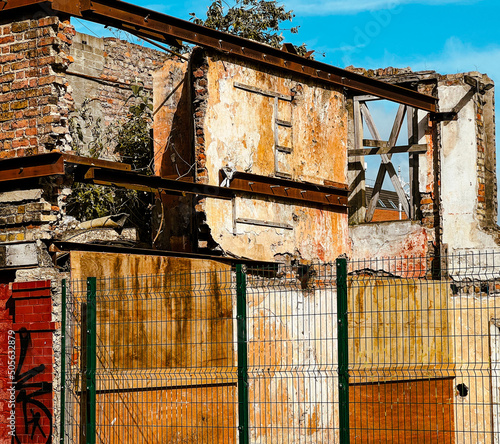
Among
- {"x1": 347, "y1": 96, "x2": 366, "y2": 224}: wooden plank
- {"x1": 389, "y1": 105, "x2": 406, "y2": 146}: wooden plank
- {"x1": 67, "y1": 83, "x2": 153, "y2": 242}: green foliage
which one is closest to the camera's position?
{"x1": 389, "y1": 105, "x2": 406, "y2": 146}: wooden plank

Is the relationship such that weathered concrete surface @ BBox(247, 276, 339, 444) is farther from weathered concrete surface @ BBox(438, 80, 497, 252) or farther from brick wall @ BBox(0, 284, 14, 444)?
weathered concrete surface @ BBox(438, 80, 497, 252)

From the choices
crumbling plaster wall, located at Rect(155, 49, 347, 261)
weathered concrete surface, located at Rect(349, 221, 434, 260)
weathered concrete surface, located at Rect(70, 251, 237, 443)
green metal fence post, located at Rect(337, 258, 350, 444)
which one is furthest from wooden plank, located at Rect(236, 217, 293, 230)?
green metal fence post, located at Rect(337, 258, 350, 444)

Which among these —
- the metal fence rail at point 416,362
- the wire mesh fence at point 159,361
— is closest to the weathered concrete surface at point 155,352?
the wire mesh fence at point 159,361

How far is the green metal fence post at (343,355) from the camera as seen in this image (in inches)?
280

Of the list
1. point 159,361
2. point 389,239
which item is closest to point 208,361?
point 159,361

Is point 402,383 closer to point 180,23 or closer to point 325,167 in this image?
point 325,167

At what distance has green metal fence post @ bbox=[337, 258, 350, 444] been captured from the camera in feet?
23.3

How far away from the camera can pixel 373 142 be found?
1583 centimetres

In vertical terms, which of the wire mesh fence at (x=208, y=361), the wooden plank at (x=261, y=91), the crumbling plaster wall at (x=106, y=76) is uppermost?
the crumbling plaster wall at (x=106, y=76)

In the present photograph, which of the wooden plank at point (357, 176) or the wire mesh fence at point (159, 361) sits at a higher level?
the wooden plank at point (357, 176)

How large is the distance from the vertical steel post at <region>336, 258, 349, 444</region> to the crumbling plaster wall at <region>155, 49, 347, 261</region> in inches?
173

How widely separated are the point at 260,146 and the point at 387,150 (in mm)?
3878

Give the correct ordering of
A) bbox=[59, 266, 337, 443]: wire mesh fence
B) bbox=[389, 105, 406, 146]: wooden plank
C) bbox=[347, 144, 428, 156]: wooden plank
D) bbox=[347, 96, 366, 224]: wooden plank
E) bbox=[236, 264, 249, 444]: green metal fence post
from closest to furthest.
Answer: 1. bbox=[236, 264, 249, 444]: green metal fence post
2. bbox=[59, 266, 337, 443]: wire mesh fence
3. bbox=[347, 144, 428, 156]: wooden plank
4. bbox=[389, 105, 406, 146]: wooden plank
5. bbox=[347, 96, 366, 224]: wooden plank

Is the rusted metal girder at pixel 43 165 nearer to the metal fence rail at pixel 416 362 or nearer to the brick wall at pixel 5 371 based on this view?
the brick wall at pixel 5 371
